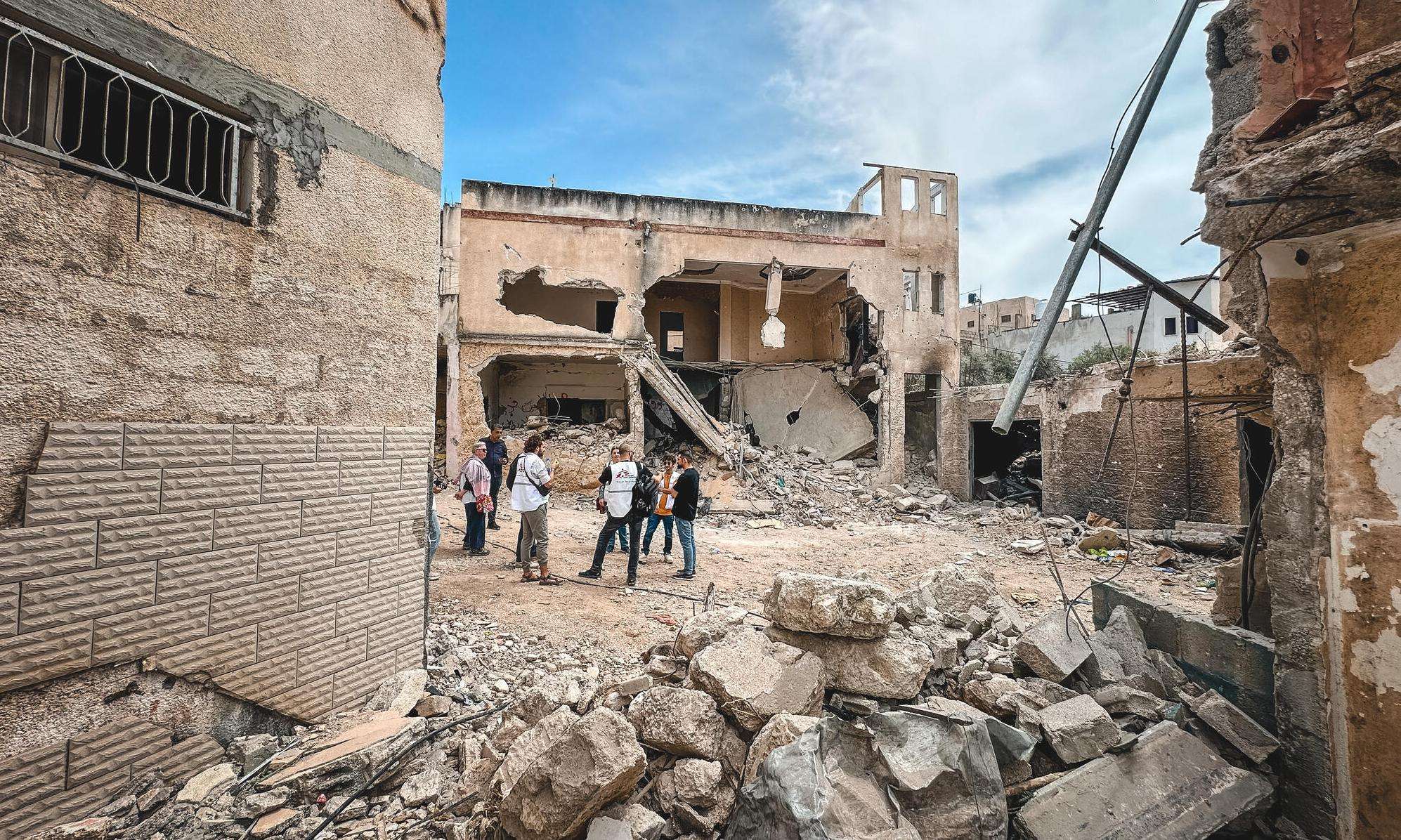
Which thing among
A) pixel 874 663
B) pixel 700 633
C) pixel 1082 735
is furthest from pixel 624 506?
pixel 1082 735

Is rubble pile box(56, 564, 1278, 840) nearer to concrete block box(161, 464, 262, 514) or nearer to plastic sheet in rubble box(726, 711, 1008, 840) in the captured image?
plastic sheet in rubble box(726, 711, 1008, 840)

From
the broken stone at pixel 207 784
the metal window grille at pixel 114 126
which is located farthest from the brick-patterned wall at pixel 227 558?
the metal window grille at pixel 114 126

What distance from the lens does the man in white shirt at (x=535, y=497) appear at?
21.0 ft

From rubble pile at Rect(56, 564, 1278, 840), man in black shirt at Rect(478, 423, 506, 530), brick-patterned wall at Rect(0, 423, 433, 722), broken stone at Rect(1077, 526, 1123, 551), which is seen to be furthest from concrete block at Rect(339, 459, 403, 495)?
broken stone at Rect(1077, 526, 1123, 551)

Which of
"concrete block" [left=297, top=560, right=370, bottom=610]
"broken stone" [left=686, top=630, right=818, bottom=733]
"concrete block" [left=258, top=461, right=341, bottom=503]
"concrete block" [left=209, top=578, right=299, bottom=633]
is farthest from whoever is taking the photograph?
"concrete block" [left=297, top=560, right=370, bottom=610]

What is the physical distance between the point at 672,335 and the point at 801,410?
5.43 m

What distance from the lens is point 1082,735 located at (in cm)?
275

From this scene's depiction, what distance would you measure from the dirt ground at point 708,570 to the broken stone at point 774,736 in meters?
2.02

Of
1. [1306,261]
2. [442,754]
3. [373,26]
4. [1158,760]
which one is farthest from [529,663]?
[1306,261]

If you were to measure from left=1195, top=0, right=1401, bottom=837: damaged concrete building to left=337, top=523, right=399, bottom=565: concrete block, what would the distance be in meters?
4.89

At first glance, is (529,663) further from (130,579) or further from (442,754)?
(130,579)

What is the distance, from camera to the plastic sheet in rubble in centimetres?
231

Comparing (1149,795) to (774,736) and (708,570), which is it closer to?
(774,736)

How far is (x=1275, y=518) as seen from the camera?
289 cm
